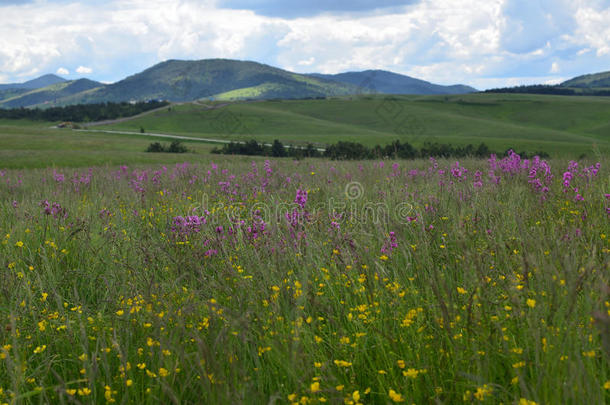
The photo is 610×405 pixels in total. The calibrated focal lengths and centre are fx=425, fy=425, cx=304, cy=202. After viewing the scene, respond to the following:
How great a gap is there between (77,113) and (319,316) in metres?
113

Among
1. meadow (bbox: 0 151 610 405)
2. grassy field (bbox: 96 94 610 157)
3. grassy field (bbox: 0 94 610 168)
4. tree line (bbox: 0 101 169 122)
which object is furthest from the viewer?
tree line (bbox: 0 101 169 122)

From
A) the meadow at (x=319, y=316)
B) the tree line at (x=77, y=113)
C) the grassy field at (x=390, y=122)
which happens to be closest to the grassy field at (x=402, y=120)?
the grassy field at (x=390, y=122)

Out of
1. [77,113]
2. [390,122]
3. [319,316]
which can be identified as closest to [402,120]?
[390,122]

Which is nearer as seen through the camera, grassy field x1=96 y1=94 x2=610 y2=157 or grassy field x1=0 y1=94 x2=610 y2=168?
grassy field x1=0 y1=94 x2=610 y2=168

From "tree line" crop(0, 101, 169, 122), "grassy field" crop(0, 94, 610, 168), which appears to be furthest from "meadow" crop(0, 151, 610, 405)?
"tree line" crop(0, 101, 169, 122)

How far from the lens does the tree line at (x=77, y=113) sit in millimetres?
97438

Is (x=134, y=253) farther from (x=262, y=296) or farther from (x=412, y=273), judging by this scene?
(x=412, y=273)

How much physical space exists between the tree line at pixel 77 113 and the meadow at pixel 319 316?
10582 centimetres

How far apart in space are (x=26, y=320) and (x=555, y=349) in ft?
11.5

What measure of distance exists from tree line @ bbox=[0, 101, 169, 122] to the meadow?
347ft

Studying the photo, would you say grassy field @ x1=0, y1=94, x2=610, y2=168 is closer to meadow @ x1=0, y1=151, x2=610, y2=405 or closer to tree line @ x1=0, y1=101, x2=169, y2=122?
tree line @ x1=0, y1=101, x2=169, y2=122

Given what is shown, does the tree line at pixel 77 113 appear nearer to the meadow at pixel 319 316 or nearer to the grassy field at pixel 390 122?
the grassy field at pixel 390 122

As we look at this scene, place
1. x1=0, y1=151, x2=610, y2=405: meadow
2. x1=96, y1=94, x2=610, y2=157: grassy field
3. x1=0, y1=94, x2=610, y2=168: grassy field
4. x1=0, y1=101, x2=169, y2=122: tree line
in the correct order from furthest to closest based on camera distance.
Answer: x1=0, y1=101, x2=169, y2=122: tree line → x1=96, y1=94, x2=610, y2=157: grassy field → x1=0, y1=94, x2=610, y2=168: grassy field → x1=0, y1=151, x2=610, y2=405: meadow

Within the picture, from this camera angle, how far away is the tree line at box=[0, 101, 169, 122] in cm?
9744
